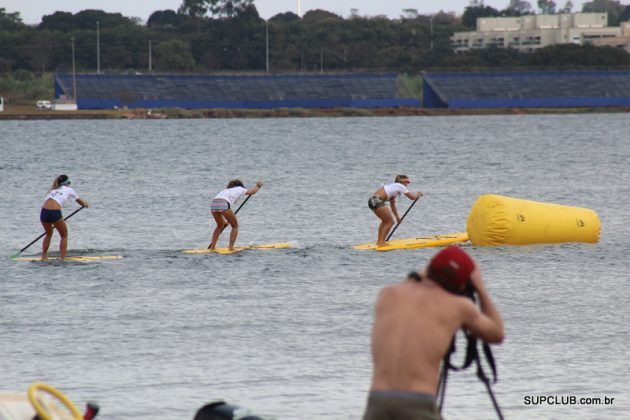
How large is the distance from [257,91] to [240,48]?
2803cm

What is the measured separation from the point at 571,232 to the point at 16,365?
43.4 feet

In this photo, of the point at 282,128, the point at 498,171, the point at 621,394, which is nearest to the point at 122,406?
the point at 621,394

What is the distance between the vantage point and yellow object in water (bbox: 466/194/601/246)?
76.9 ft

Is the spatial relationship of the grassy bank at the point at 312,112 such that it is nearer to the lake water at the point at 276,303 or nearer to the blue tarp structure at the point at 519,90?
the blue tarp structure at the point at 519,90

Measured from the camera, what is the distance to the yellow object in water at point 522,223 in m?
23.4

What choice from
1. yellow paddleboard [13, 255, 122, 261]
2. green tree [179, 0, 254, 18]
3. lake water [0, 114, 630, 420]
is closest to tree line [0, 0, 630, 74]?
green tree [179, 0, 254, 18]

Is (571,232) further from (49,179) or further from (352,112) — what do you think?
(352,112)

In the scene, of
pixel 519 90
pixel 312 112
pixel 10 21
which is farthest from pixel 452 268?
pixel 10 21

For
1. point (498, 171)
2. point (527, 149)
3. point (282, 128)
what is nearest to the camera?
point (498, 171)

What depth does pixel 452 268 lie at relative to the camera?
281 inches

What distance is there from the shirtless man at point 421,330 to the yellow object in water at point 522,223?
52.1 feet

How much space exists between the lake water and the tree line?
114 meters

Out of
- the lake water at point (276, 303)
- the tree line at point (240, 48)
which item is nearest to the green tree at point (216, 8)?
the tree line at point (240, 48)

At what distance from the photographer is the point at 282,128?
376 feet
